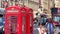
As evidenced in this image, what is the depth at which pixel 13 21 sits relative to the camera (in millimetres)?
11531

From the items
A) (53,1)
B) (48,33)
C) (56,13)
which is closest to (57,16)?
(56,13)

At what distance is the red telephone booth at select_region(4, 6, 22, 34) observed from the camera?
11.4m

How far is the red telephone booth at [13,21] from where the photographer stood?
11.4m

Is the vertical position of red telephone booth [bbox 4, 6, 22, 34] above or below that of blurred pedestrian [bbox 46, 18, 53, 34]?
above

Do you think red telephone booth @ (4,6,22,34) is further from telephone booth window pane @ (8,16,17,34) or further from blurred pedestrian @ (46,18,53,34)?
blurred pedestrian @ (46,18,53,34)

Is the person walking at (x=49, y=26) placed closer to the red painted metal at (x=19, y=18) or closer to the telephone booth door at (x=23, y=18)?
the red painted metal at (x=19, y=18)

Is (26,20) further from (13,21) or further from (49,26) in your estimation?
(49,26)

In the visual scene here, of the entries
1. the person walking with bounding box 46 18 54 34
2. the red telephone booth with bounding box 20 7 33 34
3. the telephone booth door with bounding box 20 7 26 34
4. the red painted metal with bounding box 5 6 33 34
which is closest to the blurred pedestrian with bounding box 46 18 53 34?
the person walking with bounding box 46 18 54 34

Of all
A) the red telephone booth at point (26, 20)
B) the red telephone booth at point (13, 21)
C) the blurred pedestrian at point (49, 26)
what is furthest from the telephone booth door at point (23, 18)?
the blurred pedestrian at point (49, 26)

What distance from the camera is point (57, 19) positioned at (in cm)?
2172

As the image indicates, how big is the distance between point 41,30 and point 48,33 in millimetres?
587

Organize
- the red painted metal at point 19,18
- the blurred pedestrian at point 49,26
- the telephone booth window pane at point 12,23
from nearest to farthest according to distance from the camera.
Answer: the red painted metal at point 19,18
the telephone booth window pane at point 12,23
the blurred pedestrian at point 49,26

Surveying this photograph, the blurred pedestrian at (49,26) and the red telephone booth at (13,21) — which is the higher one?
the red telephone booth at (13,21)

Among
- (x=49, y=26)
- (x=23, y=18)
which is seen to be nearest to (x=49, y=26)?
(x=49, y=26)
